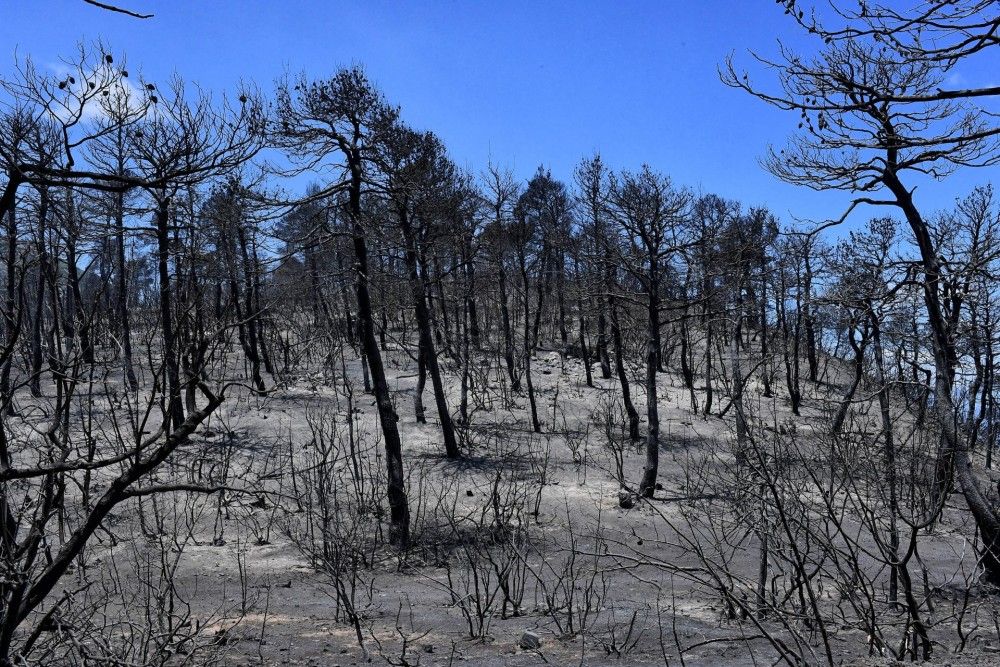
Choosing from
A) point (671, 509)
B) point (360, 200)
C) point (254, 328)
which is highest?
point (360, 200)

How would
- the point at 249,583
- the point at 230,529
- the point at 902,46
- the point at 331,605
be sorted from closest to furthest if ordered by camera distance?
the point at 902,46, the point at 331,605, the point at 249,583, the point at 230,529

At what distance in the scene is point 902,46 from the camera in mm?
3605

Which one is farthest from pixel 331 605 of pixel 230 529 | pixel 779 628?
pixel 779 628

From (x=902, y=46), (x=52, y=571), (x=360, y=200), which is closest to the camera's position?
(x=902, y=46)

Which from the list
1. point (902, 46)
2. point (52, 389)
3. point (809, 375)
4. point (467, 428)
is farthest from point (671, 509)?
point (809, 375)

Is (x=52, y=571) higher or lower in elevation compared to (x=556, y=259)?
lower

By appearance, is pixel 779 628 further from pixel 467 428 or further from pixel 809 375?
pixel 809 375

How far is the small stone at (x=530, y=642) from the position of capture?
9.28 metres

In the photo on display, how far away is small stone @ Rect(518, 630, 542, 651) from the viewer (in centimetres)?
928

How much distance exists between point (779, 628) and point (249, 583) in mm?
8557

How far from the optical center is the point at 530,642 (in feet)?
30.5

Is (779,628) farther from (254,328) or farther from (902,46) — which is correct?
(254,328)

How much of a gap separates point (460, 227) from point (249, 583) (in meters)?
13.4

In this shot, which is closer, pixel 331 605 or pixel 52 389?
pixel 331 605
